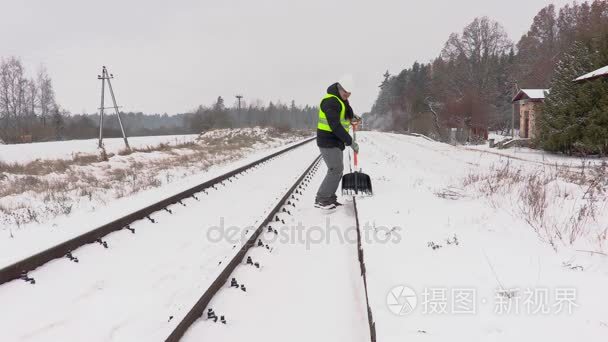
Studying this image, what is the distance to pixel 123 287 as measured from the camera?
3.39 m

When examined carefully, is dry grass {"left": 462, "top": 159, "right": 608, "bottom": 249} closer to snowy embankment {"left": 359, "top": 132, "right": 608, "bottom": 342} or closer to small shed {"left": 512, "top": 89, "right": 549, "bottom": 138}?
snowy embankment {"left": 359, "top": 132, "right": 608, "bottom": 342}

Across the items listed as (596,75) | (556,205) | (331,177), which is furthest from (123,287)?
(596,75)

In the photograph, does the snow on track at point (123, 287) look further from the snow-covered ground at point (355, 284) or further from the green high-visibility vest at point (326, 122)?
the green high-visibility vest at point (326, 122)

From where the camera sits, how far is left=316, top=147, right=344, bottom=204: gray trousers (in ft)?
21.0

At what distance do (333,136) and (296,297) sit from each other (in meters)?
3.73

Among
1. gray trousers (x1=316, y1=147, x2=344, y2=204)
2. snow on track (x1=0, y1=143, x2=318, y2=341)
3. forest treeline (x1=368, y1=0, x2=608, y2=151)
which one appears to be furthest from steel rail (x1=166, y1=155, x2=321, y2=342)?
forest treeline (x1=368, y1=0, x2=608, y2=151)

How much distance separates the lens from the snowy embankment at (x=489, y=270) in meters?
2.42

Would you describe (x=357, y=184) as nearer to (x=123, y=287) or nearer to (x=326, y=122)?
(x=326, y=122)

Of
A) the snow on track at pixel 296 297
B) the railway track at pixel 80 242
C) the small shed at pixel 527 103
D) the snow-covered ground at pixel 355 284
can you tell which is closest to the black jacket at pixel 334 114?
the snow-covered ground at pixel 355 284

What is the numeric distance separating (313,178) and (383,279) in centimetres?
724

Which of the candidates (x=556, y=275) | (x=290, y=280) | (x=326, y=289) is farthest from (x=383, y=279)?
(x=556, y=275)

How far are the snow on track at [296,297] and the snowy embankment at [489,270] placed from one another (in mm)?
237

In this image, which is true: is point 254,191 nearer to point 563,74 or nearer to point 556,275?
point 556,275

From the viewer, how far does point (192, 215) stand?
240 inches
